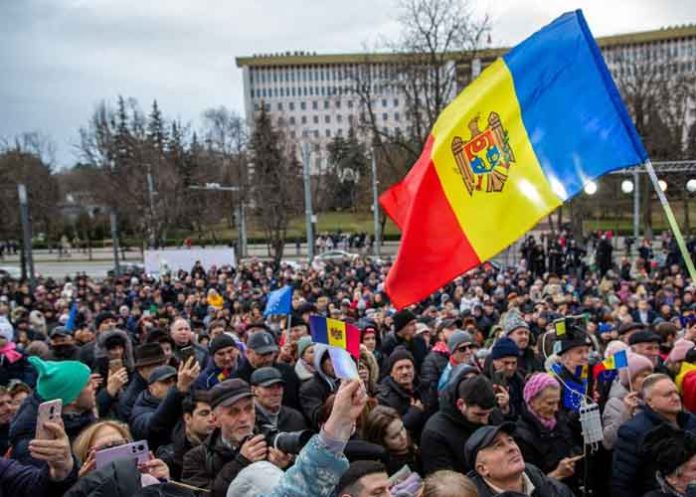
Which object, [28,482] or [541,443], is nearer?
[28,482]

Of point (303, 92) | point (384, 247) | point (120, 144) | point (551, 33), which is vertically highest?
point (303, 92)

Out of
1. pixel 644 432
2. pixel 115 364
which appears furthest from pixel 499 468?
pixel 115 364

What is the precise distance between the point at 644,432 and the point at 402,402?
197 cm

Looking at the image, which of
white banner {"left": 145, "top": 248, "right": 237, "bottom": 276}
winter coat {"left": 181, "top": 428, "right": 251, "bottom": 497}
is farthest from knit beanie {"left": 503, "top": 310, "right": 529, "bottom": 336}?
white banner {"left": 145, "top": 248, "right": 237, "bottom": 276}

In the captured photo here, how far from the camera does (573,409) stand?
484 centimetres

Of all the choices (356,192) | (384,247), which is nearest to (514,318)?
(384,247)

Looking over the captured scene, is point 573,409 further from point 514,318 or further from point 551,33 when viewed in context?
point 551,33

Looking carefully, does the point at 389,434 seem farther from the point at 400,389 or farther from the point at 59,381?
the point at 59,381

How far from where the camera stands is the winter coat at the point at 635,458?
12.6ft

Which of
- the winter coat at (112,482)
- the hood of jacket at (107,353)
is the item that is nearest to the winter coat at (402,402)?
the winter coat at (112,482)

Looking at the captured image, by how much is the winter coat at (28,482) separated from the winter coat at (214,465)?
69 centimetres

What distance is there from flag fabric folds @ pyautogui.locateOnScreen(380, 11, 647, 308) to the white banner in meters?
22.7

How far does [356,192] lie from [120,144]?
2396cm

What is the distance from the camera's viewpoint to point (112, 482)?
249 cm
